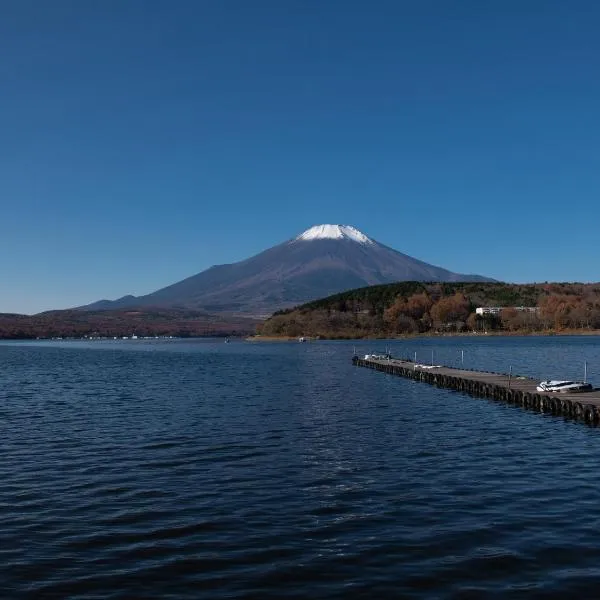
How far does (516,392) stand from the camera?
42656 mm

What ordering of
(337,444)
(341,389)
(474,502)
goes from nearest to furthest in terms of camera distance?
(474,502), (337,444), (341,389)

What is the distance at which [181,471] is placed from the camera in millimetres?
21641

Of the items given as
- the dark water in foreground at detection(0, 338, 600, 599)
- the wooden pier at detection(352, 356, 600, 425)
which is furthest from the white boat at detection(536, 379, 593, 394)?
the dark water in foreground at detection(0, 338, 600, 599)

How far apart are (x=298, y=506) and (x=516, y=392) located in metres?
28.5

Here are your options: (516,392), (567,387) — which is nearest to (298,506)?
(516,392)

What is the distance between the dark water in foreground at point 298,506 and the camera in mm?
12555

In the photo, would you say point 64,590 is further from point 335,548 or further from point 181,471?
point 181,471

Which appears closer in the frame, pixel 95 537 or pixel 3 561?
pixel 3 561

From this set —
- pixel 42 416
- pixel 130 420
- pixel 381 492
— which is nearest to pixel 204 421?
pixel 130 420

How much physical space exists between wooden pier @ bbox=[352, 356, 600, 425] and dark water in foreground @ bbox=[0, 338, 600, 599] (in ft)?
6.92

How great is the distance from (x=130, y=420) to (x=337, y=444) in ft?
40.4

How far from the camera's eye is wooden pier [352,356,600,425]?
117 ft

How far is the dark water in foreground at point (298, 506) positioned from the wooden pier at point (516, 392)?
6.92 feet

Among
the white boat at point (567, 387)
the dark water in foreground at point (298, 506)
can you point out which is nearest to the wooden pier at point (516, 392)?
the white boat at point (567, 387)
